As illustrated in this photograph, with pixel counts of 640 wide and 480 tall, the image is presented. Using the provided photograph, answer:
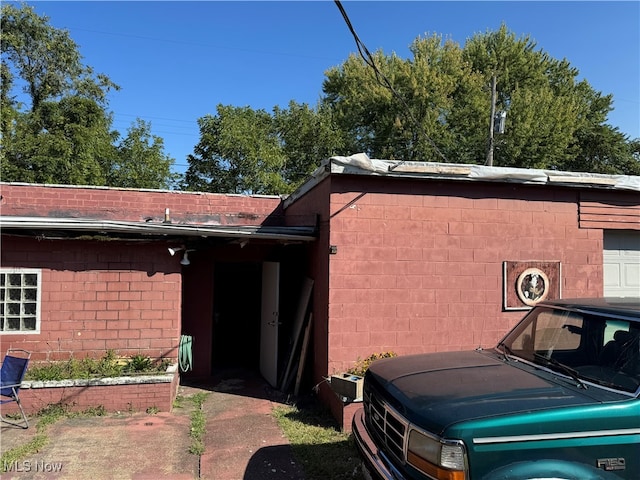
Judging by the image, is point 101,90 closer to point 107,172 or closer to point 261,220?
point 107,172

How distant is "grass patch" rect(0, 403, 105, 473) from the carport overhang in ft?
7.88

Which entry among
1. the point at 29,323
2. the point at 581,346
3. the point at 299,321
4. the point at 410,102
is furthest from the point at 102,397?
the point at 410,102

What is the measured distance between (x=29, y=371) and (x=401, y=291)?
5379 millimetres

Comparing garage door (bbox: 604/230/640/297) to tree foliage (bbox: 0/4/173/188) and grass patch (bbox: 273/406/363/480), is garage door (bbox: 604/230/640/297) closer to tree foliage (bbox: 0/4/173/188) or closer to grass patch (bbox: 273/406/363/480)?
grass patch (bbox: 273/406/363/480)

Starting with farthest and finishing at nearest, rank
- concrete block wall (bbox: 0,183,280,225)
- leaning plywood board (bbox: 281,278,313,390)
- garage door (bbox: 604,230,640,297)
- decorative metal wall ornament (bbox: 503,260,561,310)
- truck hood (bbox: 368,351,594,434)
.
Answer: concrete block wall (bbox: 0,183,280,225), garage door (bbox: 604,230,640,297), leaning plywood board (bbox: 281,278,313,390), decorative metal wall ornament (bbox: 503,260,561,310), truck hood (bbox: 368,351,594,434)

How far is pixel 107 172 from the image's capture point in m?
21.6

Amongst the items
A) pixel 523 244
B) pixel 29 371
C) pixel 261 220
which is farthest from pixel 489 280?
pixel 29 371

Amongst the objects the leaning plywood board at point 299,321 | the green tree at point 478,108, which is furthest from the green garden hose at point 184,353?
the green tree at point 478,108

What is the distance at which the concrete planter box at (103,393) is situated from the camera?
19.1ft

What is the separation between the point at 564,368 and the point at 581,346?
1.12 ft

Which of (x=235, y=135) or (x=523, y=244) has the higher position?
(x=235, y=135)

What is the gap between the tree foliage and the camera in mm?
18266

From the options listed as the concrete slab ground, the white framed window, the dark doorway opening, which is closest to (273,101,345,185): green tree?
the dark doorway opening

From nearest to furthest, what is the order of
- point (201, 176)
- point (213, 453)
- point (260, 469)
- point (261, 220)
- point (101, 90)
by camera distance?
1. point (260, 469)
2. point (213, 453)
3. point (261, 220)
4. point (201, 176)
5. point (101, 90)
